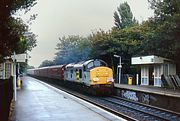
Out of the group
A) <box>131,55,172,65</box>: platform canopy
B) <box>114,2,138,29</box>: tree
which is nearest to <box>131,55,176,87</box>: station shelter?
<box>131,55,172,65</box>: platform canopy

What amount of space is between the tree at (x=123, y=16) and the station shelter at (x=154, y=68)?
3750 cm

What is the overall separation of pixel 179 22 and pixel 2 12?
29.5 meters

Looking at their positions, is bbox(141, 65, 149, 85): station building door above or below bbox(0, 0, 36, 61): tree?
below

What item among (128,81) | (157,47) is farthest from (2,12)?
(128,81)

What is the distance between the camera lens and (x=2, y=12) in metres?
8.20

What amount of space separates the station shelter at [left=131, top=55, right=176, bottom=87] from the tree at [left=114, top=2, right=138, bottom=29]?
37498 millimetres

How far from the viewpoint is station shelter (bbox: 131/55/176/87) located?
40.7m

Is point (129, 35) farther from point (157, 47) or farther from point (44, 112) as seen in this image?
point (44, 112)

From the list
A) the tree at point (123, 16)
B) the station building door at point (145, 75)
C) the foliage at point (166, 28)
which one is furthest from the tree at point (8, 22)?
the tree at point (123, 16)

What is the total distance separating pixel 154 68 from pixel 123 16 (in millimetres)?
41363

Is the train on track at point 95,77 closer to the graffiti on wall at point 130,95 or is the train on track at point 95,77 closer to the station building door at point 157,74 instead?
Answer: the graffiti on wall at point 130,95

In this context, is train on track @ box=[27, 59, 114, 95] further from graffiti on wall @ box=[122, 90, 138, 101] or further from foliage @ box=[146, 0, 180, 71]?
foliage @ box=[146, 0, 180, 71]

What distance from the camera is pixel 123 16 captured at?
8350 centimetres

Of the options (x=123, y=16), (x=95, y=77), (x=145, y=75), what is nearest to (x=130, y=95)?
(x=95, y=77)
